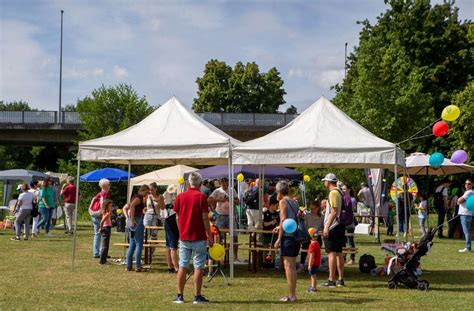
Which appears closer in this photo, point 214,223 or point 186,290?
point 186,290

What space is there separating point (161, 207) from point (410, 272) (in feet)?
15.6

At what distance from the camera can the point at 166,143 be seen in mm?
12812

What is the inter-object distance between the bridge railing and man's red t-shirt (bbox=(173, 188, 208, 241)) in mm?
37210

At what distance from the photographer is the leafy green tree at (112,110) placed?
43.0m

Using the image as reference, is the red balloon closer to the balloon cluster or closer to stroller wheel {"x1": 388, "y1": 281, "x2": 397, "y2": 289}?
the balloon cluster

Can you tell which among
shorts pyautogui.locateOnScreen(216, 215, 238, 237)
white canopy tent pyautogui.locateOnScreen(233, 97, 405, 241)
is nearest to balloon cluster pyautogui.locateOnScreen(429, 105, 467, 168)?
white canopy tent pyautogui.locateOnScreen(233, 97, 405, 241)

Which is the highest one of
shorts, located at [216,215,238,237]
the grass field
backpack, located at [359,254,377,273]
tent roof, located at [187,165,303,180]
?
tent roof, located at [187,165,303,180]

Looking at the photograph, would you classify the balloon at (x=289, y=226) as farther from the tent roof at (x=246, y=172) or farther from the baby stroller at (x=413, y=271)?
the tent roof at (x=246, y=172)

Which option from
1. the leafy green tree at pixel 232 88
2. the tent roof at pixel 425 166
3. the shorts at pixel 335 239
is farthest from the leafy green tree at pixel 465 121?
the leafy green tree at pixel 232 88

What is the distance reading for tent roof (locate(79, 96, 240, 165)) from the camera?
1246 centimetres

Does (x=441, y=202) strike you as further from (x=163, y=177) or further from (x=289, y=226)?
(x=289, y=226)

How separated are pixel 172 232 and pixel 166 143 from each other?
5.30 ft

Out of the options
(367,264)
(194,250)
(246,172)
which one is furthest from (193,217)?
(246,172)

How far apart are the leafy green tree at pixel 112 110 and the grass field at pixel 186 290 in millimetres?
27923
